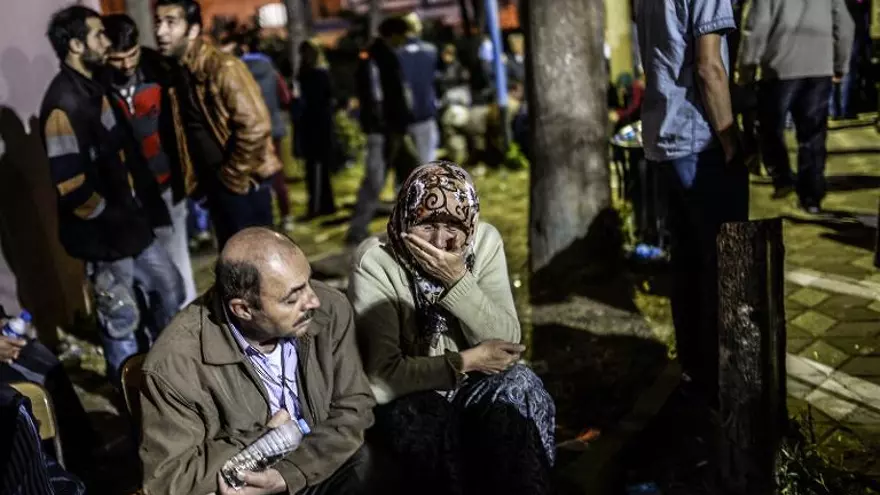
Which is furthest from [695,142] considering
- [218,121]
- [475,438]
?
[218,121]

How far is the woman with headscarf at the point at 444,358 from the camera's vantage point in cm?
330

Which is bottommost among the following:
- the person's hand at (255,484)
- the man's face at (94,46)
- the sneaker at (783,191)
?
the sneaker at (783,191)

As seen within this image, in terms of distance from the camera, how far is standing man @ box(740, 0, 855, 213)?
6.33 meters

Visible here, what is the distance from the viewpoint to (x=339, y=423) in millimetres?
3180

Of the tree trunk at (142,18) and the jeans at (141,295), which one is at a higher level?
the tree trunk at (142,18)

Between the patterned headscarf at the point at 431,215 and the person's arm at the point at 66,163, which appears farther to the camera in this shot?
the person's arm at the point at 66,163

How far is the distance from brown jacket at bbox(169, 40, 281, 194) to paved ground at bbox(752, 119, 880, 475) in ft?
10.4

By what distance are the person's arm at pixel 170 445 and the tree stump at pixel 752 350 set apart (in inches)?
70.7

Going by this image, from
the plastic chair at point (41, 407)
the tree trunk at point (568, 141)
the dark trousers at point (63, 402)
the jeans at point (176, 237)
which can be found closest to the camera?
the plastic chair at point (41, 407)

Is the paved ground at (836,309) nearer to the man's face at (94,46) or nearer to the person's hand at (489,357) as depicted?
the person's hand at (489,357)

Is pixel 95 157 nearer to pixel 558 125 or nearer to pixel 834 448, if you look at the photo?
pixel 558 125

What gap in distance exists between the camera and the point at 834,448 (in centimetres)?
386

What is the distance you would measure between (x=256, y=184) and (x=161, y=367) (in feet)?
9.05

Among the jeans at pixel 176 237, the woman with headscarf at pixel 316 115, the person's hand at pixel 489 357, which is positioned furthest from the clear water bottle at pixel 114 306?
the woman with headscarf at pixel 316 115
